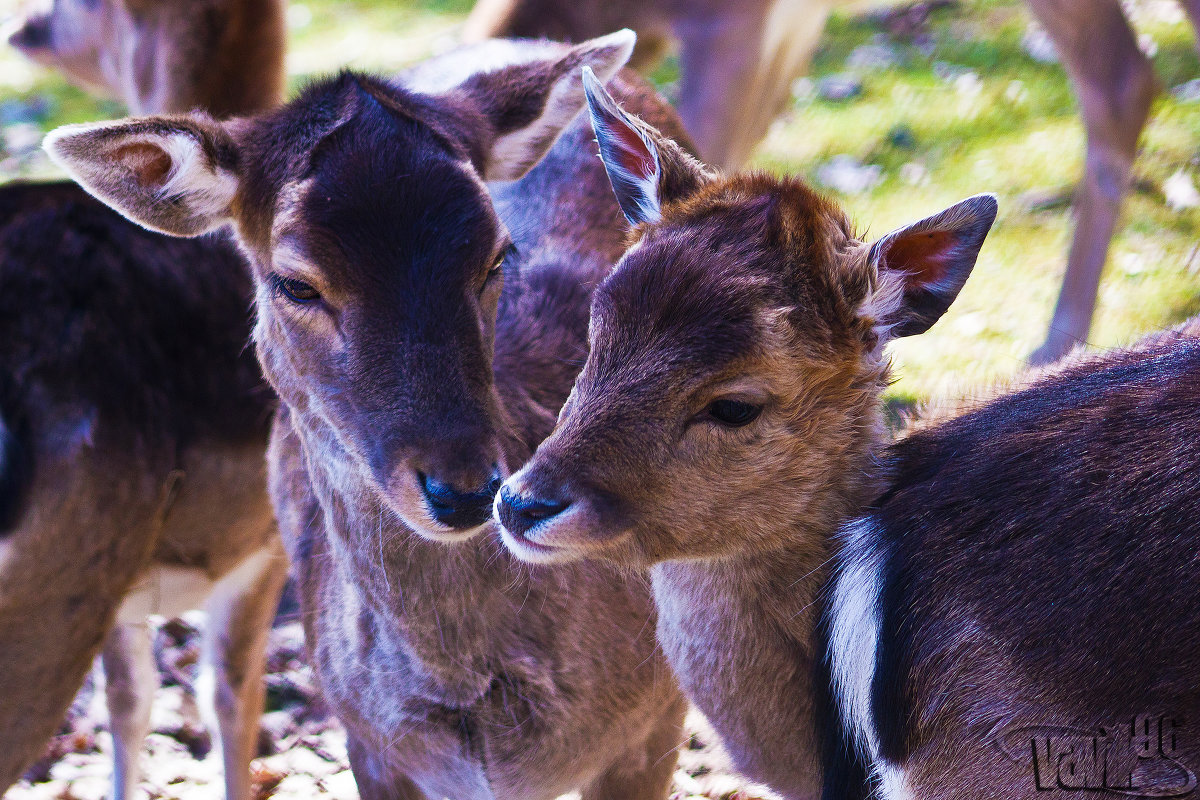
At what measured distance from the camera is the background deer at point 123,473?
3.32 m

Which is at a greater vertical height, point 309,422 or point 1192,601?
point 309,422

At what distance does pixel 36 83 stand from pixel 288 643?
6329 mm

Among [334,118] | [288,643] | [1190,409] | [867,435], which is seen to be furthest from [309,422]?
[288,643]

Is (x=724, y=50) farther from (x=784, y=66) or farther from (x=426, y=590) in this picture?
(x=426, y=590)

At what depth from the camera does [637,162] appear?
9.31 ft

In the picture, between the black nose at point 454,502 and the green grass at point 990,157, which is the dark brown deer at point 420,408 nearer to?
the black nose at point 454,502

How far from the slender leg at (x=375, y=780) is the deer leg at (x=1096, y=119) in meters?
3.34

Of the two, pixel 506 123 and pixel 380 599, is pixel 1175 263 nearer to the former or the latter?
pixel 506 123

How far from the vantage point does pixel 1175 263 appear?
584 cm

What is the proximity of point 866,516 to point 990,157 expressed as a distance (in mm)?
4912

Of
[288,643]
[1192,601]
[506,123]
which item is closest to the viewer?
[1192,601]

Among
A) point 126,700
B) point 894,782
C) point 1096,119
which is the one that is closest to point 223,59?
point 126,700

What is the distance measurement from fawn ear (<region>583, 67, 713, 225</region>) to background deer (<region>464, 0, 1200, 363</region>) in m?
2.73

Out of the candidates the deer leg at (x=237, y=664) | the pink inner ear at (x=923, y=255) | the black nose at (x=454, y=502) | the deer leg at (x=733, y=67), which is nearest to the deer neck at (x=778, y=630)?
the pink inner ear at (x=923, y=255)
